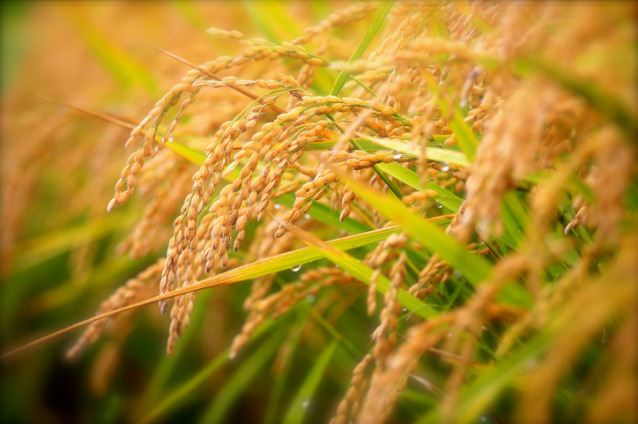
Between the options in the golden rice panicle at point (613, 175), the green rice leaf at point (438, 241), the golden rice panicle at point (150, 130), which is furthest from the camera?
the golden rice panicle at point (150, 130)

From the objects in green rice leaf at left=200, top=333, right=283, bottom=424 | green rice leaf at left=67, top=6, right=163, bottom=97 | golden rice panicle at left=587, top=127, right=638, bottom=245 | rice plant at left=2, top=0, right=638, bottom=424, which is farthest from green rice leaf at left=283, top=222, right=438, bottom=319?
green rice leaf at left=67, top=6, right=163, bottom=97

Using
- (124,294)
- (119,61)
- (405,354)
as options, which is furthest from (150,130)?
(119,61)

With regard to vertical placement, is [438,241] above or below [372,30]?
below

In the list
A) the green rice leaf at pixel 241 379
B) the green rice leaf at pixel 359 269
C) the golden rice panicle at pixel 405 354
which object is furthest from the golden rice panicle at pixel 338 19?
the green rice leaf at pixel 241 379

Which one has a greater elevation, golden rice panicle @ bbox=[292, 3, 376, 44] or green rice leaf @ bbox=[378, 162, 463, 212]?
golden rice panicle @ bbox=[292, 3, 376, 44]

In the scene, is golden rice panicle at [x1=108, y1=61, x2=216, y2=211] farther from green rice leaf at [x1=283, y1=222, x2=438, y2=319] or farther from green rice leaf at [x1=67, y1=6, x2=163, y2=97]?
green rice leaf at [x1=67, y1=6, x2=163, y2=97]

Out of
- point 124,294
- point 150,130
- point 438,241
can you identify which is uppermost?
point 150,130

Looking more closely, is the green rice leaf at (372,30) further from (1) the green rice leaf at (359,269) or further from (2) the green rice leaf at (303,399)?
(2) the green rice leaf at (303,399)

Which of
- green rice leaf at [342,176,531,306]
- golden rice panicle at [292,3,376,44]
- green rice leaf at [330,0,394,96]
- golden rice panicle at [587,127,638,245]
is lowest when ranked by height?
green rice leaf at [342,176,531,306]

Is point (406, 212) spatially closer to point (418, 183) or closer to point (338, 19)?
point (418, 183)
